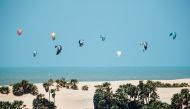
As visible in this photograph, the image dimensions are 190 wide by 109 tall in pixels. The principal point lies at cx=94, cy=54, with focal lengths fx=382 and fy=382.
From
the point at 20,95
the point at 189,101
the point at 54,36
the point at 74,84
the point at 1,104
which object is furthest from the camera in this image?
the point at 74,84

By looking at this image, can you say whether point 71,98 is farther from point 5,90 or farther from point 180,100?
point 180,100

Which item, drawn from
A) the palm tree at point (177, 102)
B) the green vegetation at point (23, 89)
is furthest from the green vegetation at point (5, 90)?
the palm tree at point (177, 102)

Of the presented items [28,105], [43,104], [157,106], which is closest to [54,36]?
[43,104]

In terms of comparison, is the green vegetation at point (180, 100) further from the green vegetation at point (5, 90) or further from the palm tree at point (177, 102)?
the green vegetation at point (5, 90)

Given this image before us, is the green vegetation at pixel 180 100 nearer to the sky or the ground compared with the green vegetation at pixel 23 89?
nearer to the ground

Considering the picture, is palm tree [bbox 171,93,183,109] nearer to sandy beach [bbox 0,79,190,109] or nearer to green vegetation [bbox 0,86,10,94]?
sandy beach [bbox 0,79,190,109]

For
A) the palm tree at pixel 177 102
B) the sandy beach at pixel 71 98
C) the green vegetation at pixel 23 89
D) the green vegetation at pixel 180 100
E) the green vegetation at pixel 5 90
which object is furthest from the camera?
the green vegetation at pixel 5 90

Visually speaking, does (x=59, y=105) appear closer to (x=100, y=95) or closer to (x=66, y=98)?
(x=66, y=98)

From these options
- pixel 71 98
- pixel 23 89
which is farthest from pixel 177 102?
pixel 23 89

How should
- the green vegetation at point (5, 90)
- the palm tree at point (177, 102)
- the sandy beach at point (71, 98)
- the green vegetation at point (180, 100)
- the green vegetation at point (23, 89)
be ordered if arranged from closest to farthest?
the palm tree at point (177, 102)
the green vegetation at point (180, 100)
the sandy beach at point (71, 98)
the green vegetation at point (23, 89)
the green vegetation at point (5, 90)
